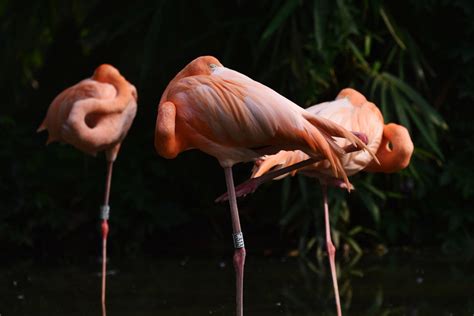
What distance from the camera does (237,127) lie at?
387 cm

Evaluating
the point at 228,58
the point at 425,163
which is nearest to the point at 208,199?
the point at 228,58

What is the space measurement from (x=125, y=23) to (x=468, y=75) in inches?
91.3

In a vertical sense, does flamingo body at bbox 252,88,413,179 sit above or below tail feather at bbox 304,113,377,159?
above

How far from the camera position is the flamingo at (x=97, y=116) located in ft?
18.0

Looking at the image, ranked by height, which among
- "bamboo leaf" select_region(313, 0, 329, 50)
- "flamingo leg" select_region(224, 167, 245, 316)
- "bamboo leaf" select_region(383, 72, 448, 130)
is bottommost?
"flamingo leg" select_region(224, 167, 245, 316)

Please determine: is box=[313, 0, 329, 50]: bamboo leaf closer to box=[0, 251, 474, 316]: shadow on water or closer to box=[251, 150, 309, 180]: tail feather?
box=[0, 251, 474, 316]: shadow on water

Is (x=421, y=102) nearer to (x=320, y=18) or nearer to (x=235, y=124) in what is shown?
(x=320, y=18)

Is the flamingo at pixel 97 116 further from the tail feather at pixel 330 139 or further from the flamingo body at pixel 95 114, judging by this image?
the tail feather at pixel 330 139

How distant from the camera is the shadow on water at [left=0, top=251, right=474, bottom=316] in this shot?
490cm

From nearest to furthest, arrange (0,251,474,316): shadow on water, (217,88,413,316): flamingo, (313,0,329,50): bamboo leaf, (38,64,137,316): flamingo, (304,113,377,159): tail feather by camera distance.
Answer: (304,113,377,159): tail feather < (217,88,413,316): flamingo < (0,251,474,316): shadow on water < (38,64,137,316): flamingo < (313,0,329,50): bamboo leaf

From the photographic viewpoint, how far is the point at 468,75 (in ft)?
22.9

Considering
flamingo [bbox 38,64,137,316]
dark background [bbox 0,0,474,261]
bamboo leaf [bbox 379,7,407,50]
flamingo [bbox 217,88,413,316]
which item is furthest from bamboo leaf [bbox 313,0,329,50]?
flamingo [bbox 217,88,413,316]

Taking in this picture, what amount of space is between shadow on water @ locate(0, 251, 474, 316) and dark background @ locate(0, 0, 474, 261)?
45cm

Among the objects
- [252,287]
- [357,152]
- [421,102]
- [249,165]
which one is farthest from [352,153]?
[249,165]
